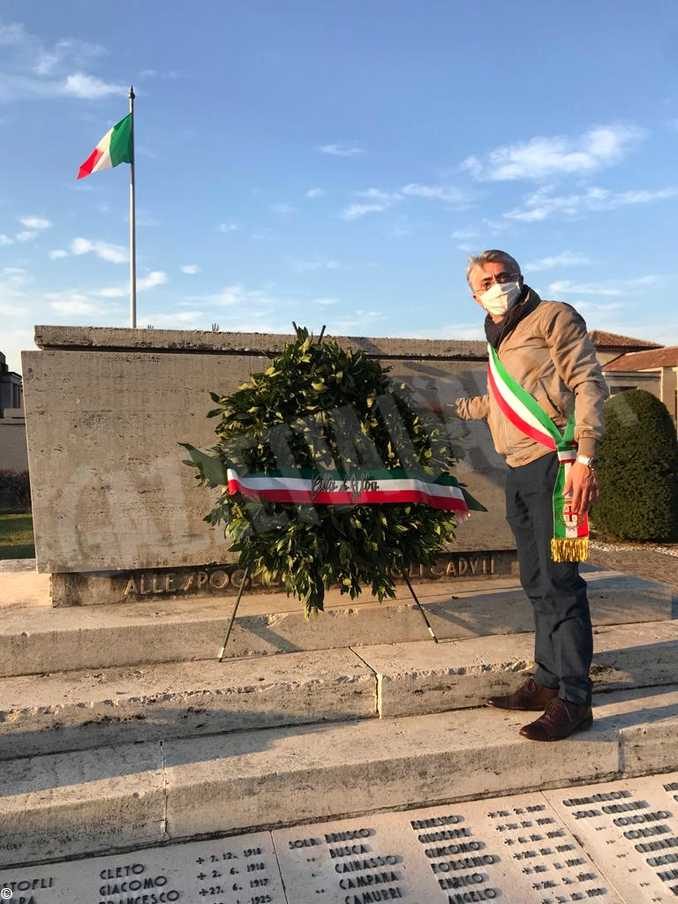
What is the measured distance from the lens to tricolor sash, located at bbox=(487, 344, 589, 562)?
9.57ft

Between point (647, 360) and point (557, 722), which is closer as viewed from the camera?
point (557, 722)

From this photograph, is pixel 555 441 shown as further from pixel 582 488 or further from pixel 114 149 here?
pixel 114 149

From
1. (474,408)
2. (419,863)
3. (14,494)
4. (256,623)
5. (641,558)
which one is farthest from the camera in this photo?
(14,494)

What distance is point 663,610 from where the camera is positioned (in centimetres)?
448

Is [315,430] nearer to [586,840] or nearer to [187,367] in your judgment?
[187,367]

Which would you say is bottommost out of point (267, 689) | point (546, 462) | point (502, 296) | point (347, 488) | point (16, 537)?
point (16, 537)

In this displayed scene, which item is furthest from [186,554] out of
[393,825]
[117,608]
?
[393,825]

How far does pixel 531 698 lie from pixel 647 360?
32191 mm

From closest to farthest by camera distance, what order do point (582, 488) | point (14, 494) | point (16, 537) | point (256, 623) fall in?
1. point (582, 488)
2. point (256, 623)
3. point (16, 537)
4. point (14, 494)

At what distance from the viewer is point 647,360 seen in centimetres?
3241

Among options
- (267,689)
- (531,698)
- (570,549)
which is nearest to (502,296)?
(570,549)

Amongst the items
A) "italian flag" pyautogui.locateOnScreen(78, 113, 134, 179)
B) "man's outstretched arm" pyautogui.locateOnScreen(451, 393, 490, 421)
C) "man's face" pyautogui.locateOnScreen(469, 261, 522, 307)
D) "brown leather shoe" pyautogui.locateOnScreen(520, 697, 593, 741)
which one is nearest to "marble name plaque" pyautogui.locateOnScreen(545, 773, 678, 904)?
"brown leather shoe" pyautogui.locateOnScreen(520, 697, 593, 741)

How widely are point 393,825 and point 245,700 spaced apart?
85 centimetres

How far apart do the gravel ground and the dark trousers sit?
5411 mm
